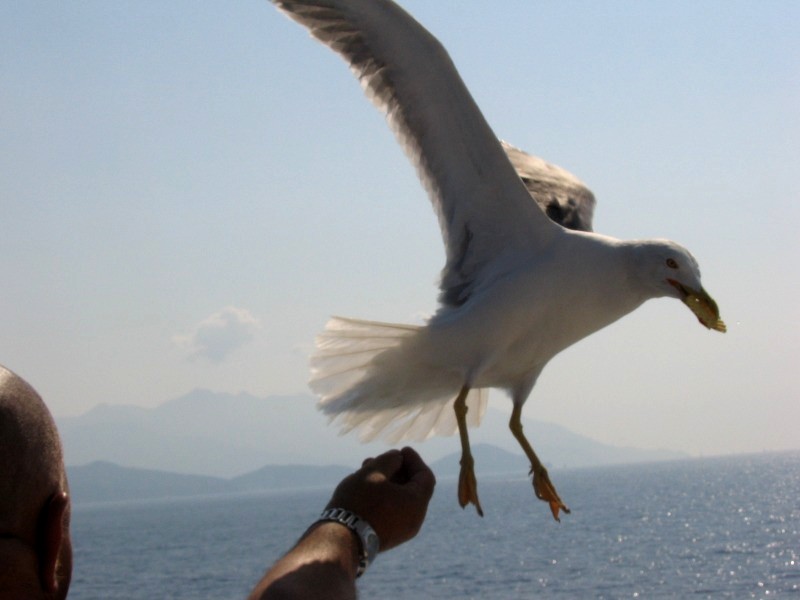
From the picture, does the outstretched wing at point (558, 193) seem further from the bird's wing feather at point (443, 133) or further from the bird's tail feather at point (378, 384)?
the bird's tail feather at point (378, 384)

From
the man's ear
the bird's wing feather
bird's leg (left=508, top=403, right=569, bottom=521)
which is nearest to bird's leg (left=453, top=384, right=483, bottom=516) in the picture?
bird's leg (left=508, top=403, right=569, bottom=521)

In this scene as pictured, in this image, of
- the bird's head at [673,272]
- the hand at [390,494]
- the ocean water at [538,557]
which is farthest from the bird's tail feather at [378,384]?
the ocean water at [538,557]

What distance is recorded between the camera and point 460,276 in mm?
4977

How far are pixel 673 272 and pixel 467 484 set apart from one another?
1146mm

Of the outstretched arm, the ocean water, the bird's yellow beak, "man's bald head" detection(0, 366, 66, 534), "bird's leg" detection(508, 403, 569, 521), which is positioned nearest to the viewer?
"man's bald head" detection(0, 366, 66, 534)

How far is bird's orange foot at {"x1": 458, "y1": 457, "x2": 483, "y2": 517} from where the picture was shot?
11.8 feet

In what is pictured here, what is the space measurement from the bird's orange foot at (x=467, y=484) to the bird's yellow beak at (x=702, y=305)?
0.96m

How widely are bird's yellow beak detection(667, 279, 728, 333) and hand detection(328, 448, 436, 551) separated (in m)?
1.97

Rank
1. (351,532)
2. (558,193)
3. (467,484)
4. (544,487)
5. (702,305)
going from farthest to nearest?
(558,193) < (544,487) < (702,305) < (467,484) < (351,532)

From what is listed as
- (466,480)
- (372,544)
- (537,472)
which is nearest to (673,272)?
(537,472)

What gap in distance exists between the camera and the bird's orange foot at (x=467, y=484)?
3.59m

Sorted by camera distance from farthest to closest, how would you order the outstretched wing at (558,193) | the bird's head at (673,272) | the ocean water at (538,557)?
1. the ocean water at (538,557)
2. the outstretched wing at (558,193)
3. the bird's head at (673,272)

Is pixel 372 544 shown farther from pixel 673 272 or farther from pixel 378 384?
pixel 378 384

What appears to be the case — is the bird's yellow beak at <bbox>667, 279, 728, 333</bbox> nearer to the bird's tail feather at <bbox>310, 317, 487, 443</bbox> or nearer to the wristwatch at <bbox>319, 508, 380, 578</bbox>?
the bird's tail feather at <bbox>310, 317, 487, 443</bbox>
